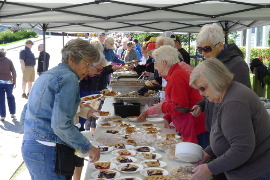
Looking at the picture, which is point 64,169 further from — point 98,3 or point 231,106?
point 98,3

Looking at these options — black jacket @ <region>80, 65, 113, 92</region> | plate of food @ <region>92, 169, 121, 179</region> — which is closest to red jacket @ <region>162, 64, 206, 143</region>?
plate of food @ <region>92, 169, 121, 179</region>

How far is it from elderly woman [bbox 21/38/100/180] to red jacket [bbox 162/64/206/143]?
850 mm

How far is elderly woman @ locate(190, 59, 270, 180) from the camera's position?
4.93 feet

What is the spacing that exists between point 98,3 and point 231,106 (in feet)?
9.03

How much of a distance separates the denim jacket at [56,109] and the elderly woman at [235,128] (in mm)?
586

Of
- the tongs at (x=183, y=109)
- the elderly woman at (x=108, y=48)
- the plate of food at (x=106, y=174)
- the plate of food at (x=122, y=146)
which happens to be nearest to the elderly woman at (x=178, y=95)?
the tongs at (x=183, y=109)

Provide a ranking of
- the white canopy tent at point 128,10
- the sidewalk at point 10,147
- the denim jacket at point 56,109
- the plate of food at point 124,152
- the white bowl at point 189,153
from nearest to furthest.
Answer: the denim jacket at point 56,109 → the white bowl at point 189,153 → the plate of food at point 124,152 → the white canopy tent at point 128,10 → the sidewalk at point 10,147

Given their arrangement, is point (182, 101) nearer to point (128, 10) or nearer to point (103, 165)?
point (103, 165)

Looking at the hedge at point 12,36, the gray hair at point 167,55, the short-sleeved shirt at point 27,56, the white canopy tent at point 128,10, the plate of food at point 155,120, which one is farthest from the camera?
the hedge at point 12,36

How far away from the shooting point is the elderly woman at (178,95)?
2510 mm

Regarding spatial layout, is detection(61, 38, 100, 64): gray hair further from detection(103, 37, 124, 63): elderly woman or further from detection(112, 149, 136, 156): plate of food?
detection(103, 37, 124, 63): elderly woman

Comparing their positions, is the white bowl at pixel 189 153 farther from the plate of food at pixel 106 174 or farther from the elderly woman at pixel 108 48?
the elderly woman at pixel 108 48

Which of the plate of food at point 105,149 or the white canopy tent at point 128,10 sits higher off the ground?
the white canopy tent at point 128,10

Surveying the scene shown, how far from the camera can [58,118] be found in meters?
1.66
